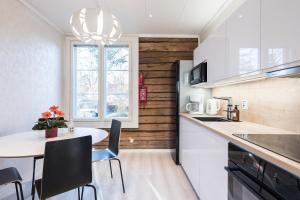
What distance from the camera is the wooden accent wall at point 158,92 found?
379 cm

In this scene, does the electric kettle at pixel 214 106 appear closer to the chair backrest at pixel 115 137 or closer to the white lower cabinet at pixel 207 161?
the white lower cabinet at pixel 207 161

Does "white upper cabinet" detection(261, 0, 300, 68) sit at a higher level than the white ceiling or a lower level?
lower

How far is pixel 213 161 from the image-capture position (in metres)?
1.60

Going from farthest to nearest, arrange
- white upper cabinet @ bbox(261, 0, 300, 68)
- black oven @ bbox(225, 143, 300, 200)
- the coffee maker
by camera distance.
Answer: the coffee maker → white upper cabinet @ bbox(261, 0, 300, 68) → black oven @ bbox(225, 143, 300, 200)

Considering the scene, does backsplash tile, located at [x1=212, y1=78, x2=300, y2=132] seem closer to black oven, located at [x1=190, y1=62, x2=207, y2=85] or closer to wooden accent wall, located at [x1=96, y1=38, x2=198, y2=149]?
black oven, located at [x1=190, y1=62, x2=207, y2=85]

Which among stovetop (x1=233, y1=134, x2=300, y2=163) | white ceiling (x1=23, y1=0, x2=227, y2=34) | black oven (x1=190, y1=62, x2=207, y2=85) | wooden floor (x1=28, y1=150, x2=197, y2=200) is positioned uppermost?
white ceiling (x1=23, y1=0, x2=227, y2=34)

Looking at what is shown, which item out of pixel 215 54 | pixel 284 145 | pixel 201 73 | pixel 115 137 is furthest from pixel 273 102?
pixel 115 137

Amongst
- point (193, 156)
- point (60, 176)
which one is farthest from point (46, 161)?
point (193, 156)

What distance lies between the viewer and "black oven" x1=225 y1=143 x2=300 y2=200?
2.58ft

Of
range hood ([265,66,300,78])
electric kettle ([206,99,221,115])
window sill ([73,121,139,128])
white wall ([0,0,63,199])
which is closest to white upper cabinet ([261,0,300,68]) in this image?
range hood ([265,66,300,78])

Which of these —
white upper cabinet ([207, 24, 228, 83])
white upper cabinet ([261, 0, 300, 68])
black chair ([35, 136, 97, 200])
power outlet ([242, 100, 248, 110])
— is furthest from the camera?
power outlet ([242, 100, 248, 110])

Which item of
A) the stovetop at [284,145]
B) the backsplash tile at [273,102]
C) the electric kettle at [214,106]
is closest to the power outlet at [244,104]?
the backsplash tile at [273,102]

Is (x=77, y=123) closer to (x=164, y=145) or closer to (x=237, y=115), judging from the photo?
(x=164, y=145)

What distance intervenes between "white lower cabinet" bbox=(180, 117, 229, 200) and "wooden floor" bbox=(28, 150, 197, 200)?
0.26m
